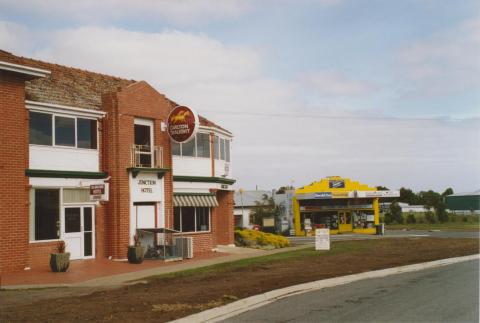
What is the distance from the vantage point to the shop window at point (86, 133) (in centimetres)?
2234

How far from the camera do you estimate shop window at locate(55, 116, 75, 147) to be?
70.4 ft

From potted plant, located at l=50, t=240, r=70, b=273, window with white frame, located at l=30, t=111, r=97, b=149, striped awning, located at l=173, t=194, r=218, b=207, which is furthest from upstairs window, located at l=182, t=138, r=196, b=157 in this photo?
potted plant, located at l=50, t=240, r=70, b=273

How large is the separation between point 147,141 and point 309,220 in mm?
26761

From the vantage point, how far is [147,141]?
2469 cm

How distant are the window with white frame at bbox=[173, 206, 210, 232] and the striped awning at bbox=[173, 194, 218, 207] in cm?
46

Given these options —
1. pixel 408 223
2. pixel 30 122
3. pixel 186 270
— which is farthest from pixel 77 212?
pixel 408 223

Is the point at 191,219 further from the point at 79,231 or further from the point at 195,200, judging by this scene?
the point at 79,231

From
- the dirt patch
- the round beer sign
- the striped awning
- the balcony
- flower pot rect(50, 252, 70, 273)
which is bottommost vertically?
the dirt patch

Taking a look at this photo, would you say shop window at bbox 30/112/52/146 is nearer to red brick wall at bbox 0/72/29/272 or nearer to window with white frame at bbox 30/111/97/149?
window with white frame at bbox 30/111/97/149

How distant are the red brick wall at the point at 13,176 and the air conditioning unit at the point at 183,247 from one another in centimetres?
615

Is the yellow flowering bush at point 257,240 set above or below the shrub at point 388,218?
below

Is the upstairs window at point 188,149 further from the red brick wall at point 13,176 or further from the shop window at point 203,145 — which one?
the red brick wall at point 13,176

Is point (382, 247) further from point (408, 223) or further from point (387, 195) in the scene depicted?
point (408, 223)

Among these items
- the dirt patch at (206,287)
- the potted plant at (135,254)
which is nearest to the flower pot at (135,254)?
the potted plant at (135,254)
